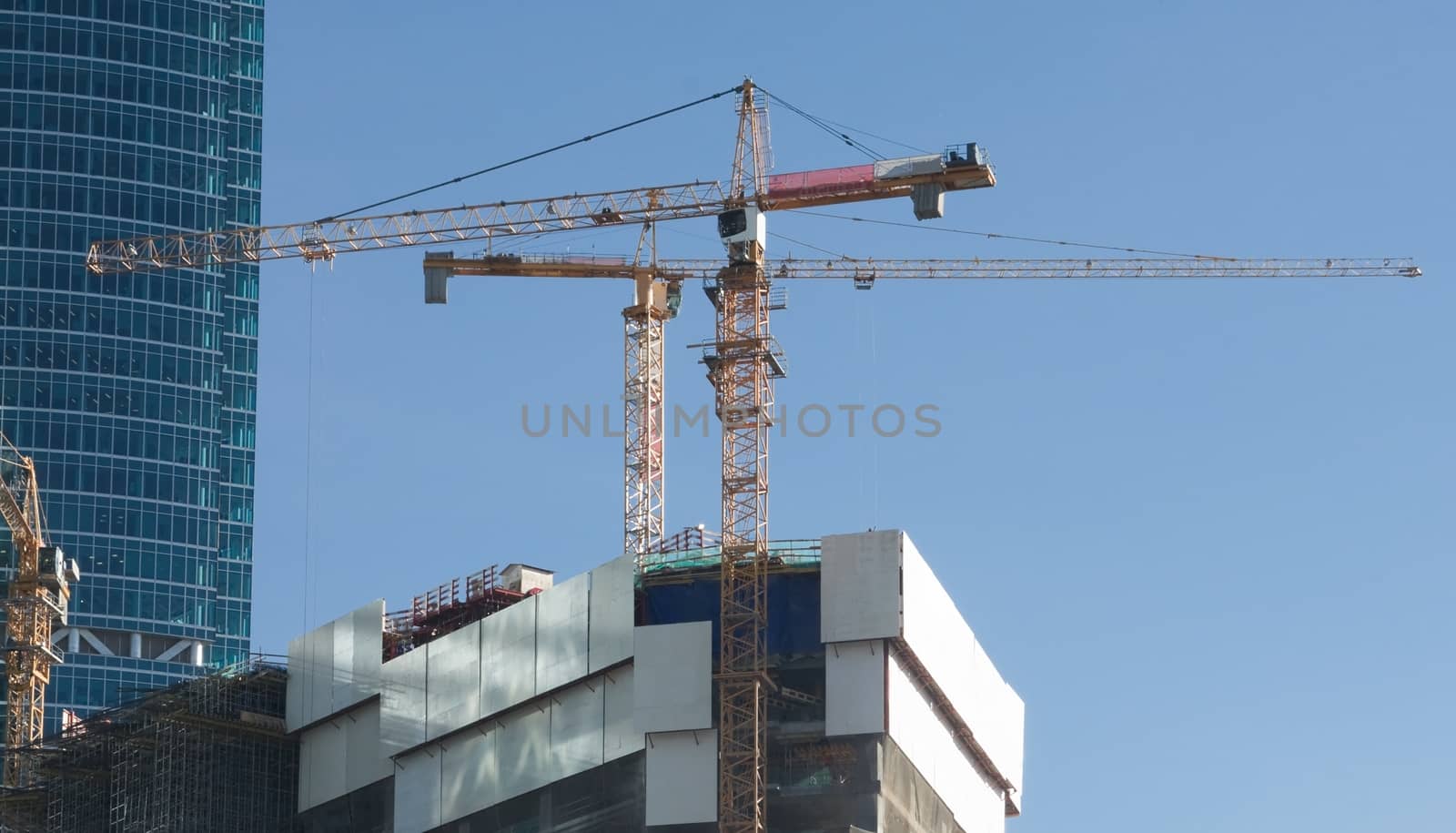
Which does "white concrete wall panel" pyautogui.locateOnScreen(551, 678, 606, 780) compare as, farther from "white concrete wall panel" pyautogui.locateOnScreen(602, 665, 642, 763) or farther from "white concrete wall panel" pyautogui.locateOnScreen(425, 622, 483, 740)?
"white concrete wall panel" pyautogui.locateOnScreen(425, 622, 483, 740)

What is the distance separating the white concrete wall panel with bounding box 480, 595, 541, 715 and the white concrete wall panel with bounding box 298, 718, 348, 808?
12.8 meters

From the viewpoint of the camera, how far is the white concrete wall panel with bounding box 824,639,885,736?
133 m

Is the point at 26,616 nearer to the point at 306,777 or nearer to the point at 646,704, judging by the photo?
the point at 306,777

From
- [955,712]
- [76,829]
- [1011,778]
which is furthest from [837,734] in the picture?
[76,829]

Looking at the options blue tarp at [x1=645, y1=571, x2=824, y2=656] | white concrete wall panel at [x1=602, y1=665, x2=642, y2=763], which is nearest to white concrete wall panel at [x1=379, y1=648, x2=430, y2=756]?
white concrete wall panel at [x1=602, y1=665, x2=642, y2=763]

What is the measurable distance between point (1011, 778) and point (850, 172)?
34929 millimetres

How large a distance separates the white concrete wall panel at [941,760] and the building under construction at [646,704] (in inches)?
6.8

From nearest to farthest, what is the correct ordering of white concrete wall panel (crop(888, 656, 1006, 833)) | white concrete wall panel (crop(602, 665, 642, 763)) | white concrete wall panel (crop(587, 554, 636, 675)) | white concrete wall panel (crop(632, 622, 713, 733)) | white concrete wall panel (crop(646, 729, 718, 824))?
white concrete wall panel (crop(646, 729, 718, 824))
white concrete wall panel (crop(632, 622, 713, 733))
white concrete wall panel (crop(888, 656, 1006, 833))
white concrete wall panel (crop(602, 665, 642, 763))
white concrete wall panel (crop(587, 554, 636, 675))

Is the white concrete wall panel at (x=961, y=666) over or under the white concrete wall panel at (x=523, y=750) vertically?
over

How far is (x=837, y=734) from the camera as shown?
133625mm

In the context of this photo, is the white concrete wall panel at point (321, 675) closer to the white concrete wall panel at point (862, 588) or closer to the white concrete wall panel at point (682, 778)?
the white concrete wall panel at point (682, 778)

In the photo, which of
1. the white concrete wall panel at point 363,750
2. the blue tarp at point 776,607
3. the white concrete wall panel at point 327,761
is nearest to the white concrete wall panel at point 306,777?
the white concrete wall panel at point 327,761

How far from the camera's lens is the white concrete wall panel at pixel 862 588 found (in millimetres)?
134500

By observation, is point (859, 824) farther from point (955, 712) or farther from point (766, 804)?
point (955, 712)
